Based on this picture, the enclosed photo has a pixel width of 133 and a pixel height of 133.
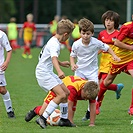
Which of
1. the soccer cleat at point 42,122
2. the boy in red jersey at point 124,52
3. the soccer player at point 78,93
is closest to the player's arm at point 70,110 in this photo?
the soccer player at point 78,93

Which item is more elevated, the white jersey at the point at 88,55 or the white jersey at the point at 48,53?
the white jersey at the point at 48,53

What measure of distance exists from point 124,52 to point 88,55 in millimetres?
916

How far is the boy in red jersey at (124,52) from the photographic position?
36.7ft

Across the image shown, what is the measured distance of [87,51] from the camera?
424 inches

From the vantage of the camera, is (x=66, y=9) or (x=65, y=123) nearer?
(x=65, y=123)

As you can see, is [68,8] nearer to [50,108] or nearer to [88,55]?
[88,55]

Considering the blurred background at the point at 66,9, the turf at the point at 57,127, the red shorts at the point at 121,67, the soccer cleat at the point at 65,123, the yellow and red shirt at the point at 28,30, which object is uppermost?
the red shorts at the point at 121,67

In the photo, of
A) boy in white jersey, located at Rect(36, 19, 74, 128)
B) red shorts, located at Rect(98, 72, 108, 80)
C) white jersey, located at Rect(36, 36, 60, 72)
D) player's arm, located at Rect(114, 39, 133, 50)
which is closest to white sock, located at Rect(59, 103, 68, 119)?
boy in white jersey, located at Rect(36, 19, 74, 128)

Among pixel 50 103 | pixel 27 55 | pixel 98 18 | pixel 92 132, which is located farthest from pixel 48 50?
pixel 98 18

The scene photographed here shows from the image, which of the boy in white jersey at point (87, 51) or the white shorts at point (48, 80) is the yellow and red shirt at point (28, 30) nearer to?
the boy in white jersey at point (87, 51)

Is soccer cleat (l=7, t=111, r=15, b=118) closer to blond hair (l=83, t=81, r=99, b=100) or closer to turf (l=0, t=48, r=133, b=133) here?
turf (l=0, t=48, r=133, b=133)

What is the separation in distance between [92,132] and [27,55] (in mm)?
21832

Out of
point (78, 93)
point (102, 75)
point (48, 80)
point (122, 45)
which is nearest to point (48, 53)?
point (48, 80)

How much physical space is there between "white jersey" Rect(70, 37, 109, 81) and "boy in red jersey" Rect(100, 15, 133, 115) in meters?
0.59
